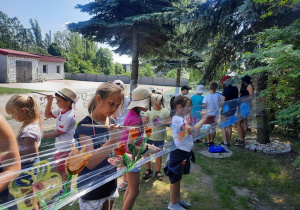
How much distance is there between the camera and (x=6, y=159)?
117 cm

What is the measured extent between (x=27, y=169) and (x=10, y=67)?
24837 mm

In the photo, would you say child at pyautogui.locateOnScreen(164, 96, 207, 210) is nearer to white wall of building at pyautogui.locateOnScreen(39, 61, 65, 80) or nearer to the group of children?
the group of children

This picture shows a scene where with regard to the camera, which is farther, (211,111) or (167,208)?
(211,111)

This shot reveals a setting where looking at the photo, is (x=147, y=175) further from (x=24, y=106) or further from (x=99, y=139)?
(x=24, y=106)

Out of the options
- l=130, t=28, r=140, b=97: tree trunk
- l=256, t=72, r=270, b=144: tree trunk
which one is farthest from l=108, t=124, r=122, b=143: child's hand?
l=130, t=28, r=140, b=97: tree trunk

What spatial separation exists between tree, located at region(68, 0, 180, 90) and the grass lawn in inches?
235

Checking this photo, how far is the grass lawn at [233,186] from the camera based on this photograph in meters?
2.99

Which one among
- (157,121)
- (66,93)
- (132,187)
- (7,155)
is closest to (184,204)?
(132,187)

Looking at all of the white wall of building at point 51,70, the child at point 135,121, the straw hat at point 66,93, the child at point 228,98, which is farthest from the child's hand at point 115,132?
the white wall of building at point 51,70

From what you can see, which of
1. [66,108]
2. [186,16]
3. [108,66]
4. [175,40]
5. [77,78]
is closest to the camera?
[66,108]

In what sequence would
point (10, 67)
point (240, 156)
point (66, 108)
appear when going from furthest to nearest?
point (10, 67), point (240, 156), point (66, 108)

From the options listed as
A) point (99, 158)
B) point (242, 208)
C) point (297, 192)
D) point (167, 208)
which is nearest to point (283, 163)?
point (297, 192)

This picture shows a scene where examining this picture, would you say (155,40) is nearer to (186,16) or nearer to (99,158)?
(186,16)

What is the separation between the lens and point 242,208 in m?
2.89
